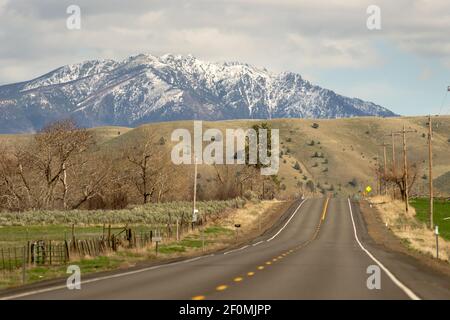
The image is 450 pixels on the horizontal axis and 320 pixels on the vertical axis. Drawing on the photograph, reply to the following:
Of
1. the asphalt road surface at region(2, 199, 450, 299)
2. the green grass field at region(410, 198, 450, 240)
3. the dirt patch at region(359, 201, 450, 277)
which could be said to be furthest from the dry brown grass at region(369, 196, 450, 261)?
the asphalt road surface at region(2, 199, 450, 299)

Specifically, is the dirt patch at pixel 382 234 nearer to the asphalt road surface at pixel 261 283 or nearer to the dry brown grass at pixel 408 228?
the dry brown grass at pixel 408 228

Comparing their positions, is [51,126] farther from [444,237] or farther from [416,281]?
[416,281]

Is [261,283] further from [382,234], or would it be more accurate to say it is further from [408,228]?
[408,228]

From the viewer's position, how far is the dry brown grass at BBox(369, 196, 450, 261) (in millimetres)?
56450

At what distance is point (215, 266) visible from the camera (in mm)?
31484

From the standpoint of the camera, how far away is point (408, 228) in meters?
77.4

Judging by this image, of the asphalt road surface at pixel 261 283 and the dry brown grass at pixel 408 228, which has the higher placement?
the asphalt road surface at pixel 261 283

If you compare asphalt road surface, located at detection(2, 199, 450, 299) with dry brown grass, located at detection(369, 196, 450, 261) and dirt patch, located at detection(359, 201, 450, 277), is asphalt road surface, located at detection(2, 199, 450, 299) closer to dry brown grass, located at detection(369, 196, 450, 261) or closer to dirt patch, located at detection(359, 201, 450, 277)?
dirt patch, located at detection(359, 201, 450, 277)

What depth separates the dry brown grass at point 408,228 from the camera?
56.5 m

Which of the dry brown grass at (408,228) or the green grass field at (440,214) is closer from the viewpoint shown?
the dry brown grass at (408,228)

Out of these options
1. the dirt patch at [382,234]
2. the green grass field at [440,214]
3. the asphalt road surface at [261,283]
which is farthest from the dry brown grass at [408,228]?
the asphalt road surface at [261,283]

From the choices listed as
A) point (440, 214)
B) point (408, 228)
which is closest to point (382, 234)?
point (408, 228)
